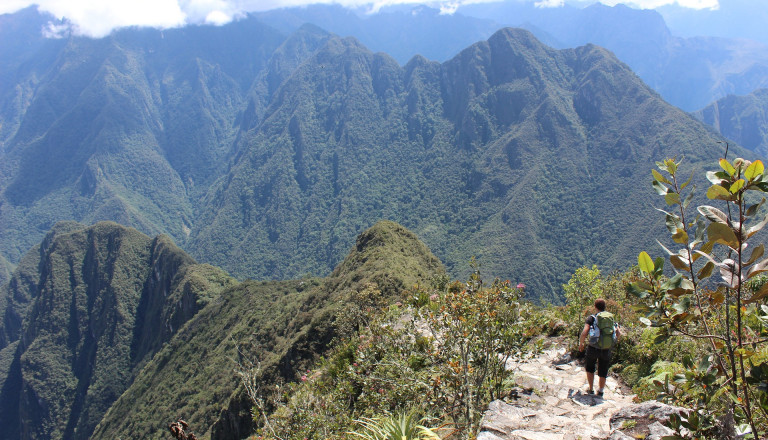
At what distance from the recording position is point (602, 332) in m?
9.99

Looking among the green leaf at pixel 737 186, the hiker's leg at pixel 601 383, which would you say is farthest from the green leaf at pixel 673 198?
the hiker's leg at pixel 601 383

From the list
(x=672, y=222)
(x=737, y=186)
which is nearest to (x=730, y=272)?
(x=672, y=222)

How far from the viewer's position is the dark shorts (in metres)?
9.80

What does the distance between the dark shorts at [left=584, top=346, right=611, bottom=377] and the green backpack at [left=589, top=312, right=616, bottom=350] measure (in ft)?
0.39

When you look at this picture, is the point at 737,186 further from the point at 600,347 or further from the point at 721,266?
the point at 600,347

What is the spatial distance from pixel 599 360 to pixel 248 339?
49496 millimetres

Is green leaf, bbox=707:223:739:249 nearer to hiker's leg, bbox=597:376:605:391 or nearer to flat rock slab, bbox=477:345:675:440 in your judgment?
flat rock slab, bbox=477:345:675:440

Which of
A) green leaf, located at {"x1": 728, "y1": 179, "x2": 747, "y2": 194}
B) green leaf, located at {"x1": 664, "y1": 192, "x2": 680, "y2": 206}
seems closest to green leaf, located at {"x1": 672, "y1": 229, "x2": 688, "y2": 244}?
green leaf, located at {"x1": 664, "y1": 192, "x2": 680, "y2": 206}

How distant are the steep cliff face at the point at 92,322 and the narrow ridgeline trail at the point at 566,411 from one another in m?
81.0

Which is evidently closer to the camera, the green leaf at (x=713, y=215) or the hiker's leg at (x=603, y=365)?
the green leaf at (x=713, y=215)

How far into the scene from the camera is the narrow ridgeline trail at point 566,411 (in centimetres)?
697

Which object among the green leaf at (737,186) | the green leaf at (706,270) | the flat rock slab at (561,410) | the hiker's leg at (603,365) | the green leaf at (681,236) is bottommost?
the flat rock slab at (561,410)

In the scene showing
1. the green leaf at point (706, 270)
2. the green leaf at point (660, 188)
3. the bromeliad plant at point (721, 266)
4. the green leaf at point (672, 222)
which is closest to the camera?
the bromeliad plant at point (721, 266)

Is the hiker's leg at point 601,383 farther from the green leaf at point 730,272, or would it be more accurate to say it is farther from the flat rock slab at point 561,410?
the green leaf at point 730,272
